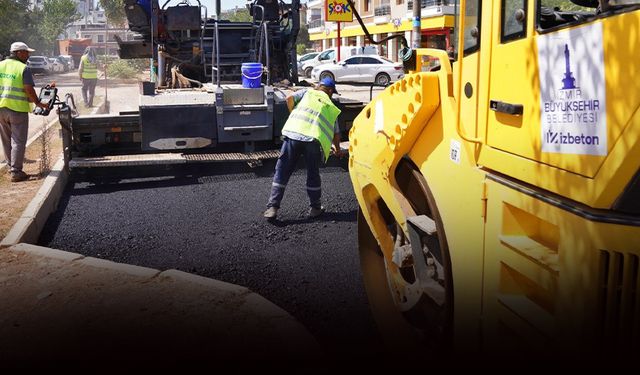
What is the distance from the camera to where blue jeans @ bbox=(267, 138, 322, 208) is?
6.39 meters

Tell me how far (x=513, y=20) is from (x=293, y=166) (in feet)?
14.4

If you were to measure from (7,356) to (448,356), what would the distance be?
2331mm

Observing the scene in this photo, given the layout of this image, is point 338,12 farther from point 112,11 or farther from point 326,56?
point 112,11

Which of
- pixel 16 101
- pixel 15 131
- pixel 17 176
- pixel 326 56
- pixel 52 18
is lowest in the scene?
pixel 17 176

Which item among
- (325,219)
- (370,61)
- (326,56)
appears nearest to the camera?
(325,219)

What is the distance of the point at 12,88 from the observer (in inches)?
314

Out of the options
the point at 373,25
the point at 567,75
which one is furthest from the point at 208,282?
the point at 373,25

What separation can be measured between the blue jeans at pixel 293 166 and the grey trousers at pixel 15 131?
12.0 feet

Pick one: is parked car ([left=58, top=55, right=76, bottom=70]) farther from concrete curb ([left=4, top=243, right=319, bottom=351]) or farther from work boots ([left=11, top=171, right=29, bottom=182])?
concrete curb ([left=4, top=243, right=319, bottom=351])

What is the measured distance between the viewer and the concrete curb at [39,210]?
541cm

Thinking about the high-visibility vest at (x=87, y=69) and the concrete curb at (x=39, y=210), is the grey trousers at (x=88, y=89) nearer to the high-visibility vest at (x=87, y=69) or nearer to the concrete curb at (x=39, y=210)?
the high-visibility vest at (x=87, y=69)

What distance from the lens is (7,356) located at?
3.38 m

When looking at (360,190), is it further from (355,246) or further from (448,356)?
(355,246)

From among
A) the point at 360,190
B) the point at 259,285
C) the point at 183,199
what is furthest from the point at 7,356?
the point at 183,199
